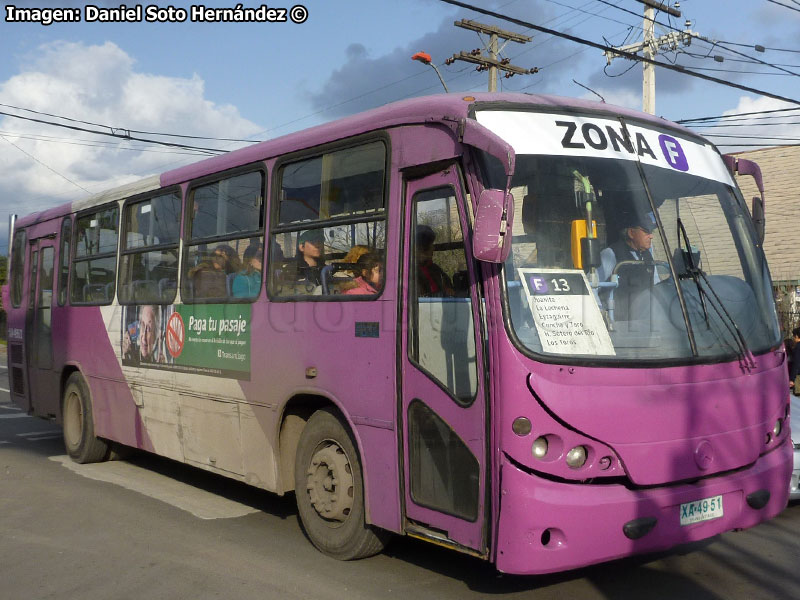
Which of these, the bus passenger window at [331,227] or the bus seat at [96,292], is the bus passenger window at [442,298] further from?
the bus seat at [96,292]

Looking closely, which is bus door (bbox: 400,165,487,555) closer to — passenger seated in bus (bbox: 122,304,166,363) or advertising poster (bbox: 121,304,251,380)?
advertising poster (bbox: 121,304,251,380)

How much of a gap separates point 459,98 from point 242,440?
346 centimetres

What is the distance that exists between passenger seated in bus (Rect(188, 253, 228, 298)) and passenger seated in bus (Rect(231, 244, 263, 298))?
0.66 feet

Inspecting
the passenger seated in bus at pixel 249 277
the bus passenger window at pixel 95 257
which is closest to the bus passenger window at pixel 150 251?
the bus passenger window at pixel 95 257

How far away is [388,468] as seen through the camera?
570 centimetres

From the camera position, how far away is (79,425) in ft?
34.9

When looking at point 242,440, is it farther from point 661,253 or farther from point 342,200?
point 661,253

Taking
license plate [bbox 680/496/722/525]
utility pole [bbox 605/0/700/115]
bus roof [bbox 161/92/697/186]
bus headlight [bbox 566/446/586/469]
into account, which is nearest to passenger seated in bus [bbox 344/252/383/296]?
bus roof [bbox 161/92/697/186]

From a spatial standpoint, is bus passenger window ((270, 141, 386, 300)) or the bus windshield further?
bus passenger window ((270, 141, 386, 300))

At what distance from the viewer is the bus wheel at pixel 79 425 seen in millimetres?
10359

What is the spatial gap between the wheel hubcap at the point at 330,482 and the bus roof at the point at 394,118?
227 centimetres

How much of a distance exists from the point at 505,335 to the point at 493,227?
0.61 m

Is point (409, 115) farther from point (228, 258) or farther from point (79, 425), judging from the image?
point (79, 425)

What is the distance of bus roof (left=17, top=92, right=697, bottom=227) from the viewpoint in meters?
5.45
